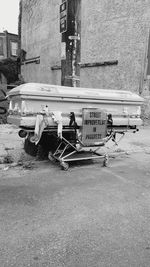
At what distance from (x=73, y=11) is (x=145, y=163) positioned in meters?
4.12

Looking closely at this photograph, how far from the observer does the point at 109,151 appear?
22.2 feet

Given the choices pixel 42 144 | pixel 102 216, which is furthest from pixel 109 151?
pixel 102 216

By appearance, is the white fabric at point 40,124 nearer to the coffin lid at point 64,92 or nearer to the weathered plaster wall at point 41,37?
the coffin lid at point 64,92

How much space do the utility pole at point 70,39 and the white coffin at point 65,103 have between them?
1.14 meters

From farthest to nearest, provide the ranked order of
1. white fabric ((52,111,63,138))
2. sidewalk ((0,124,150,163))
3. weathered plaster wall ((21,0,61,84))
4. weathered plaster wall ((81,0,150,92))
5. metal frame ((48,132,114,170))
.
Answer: weathered plaster wall ((21,0,61,84))
weathered plaster wall ((81,0,150,92))
sidewalk ((0,124,150,163))
metal frame ((48,132,114,170))
white fabric ((52,111,63,138))

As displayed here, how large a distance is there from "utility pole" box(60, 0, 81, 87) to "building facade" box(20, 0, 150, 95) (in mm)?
6466

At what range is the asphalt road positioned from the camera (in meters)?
2.20

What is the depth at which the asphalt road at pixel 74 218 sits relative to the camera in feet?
7.22

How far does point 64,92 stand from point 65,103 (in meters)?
0.22

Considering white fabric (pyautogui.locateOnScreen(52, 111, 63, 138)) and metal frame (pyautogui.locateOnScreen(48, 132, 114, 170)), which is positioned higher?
white fabric (pyautogui.locateOnScreen(52, 111, 63, 138))

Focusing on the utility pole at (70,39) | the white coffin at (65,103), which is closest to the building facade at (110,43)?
the utility pole at (70,39)

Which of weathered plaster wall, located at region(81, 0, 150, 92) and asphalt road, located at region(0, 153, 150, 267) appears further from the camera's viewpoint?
weathered plaster wall, located at region(81, 0, 150, 92)

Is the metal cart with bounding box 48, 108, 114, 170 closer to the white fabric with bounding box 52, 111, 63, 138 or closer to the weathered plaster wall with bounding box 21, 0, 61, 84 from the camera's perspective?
the white fabric with bounding box 52, 111, 63, 138

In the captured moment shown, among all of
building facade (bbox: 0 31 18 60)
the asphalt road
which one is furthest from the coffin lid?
building facade (bbox: 0 31 18 60)
